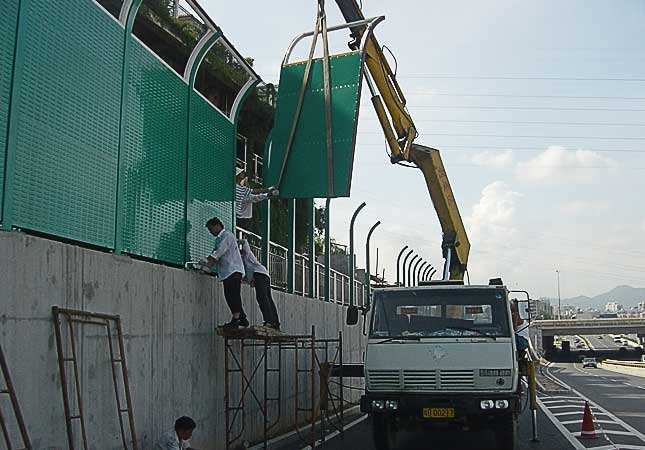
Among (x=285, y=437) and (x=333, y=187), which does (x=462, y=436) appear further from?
(x=333, y=187)

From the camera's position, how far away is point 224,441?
11.1 m

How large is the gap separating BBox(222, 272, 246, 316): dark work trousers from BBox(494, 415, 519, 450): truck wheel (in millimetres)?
3964

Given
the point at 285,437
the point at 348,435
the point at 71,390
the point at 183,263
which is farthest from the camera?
the point at 348,435

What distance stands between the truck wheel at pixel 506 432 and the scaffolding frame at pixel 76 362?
18.3ft

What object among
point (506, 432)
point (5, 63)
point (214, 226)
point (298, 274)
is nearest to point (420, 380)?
point (506, 432)

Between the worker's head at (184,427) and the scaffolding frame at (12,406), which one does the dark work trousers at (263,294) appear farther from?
the scaffolding frame at (12,406)

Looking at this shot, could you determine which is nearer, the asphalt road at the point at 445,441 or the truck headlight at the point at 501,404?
the truck headlight at the point at 501,404

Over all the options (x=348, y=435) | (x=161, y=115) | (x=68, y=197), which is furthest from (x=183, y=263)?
(x=348, y=435)

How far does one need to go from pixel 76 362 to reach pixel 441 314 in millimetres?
6401

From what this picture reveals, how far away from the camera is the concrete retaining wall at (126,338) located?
6.21 m

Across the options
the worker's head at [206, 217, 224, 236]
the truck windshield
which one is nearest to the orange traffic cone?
the truck windshield

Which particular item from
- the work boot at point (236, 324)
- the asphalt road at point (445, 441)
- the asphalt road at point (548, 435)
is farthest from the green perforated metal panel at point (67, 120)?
the asphalt road at point (445, 441)

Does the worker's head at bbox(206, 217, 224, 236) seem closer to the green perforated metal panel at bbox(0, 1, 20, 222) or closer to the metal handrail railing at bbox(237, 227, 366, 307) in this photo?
the metal handrail railing at bbox(237, 227, 366, 307)

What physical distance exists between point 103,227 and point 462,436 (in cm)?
845
